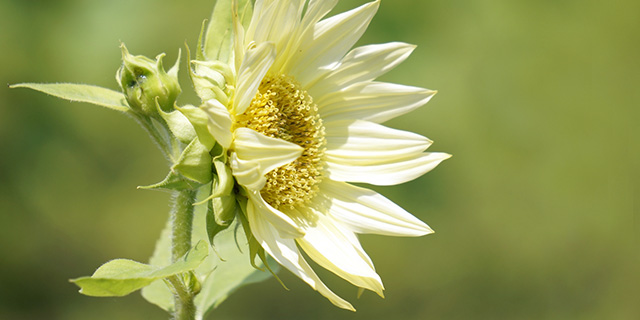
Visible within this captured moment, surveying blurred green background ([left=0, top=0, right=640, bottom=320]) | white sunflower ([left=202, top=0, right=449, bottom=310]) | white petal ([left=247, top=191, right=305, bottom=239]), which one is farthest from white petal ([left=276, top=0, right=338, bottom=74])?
blurred green background ([left=0, top=0, right=640, bottom=320])

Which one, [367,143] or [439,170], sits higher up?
[367,143]

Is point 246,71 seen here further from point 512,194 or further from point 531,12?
point 531,12

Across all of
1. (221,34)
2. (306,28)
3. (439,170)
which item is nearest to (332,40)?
(306,28)

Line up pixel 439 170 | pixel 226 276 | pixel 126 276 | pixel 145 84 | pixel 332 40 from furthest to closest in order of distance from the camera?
pixel 439 170 → pixel 226 276 → pixel 332 40 → pixel 145 84 → pixel 126 276

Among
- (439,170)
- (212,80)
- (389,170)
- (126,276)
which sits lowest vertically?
(439,170)

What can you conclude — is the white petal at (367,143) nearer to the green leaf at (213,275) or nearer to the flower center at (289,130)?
the flower center at (289,130)

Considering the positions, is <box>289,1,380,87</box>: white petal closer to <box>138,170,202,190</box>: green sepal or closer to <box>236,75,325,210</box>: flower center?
<box>236,75,325,210</box>: flower center

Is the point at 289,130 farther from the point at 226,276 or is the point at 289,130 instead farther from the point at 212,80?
the point at 226,276
